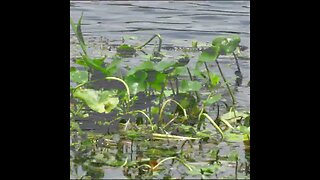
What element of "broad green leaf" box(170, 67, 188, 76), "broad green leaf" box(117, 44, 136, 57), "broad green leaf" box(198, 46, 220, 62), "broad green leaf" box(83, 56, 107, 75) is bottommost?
"broad green leaf" box(170, 67, 188, 76)

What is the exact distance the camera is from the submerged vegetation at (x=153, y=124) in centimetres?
301

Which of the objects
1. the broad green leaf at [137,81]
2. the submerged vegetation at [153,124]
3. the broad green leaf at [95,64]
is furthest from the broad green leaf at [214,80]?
the broad green leaf at [95,64]

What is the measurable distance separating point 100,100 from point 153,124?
25 cm

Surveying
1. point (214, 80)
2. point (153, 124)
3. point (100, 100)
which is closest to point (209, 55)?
point (214, 80)

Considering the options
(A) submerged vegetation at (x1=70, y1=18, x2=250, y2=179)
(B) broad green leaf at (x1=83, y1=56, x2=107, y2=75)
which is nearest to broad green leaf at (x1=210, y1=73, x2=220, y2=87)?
(A) submerged vegetation at (x1=70, y1=18, x2=250, y2=179)

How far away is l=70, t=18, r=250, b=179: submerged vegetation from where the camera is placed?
3.01 metres

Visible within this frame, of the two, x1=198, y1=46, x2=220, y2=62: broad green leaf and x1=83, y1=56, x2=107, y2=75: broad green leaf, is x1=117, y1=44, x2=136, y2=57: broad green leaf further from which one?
x1=83, y1=56, x2=107, y2=75: broad green leaf

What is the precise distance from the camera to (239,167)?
9.94ft

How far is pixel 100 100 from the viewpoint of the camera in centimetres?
339

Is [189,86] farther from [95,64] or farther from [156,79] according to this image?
[95,64]

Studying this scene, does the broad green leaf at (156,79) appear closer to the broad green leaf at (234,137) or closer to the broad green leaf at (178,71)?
the broad green leaf at (178,71)
